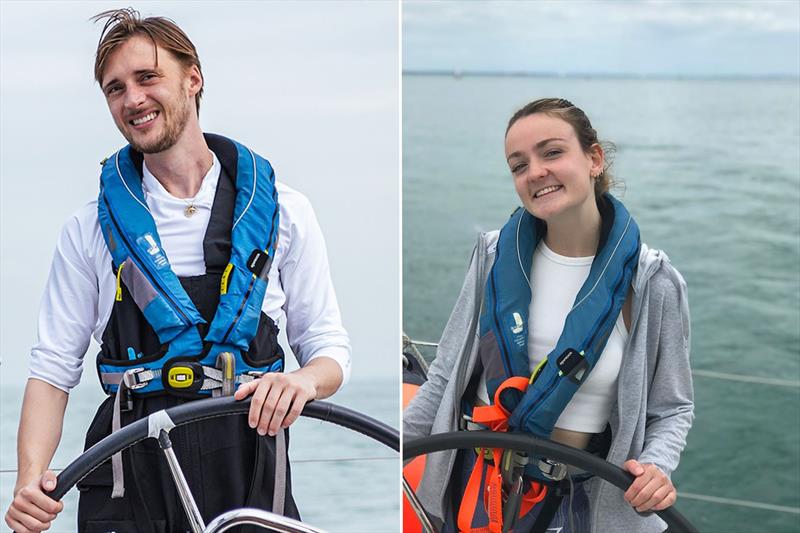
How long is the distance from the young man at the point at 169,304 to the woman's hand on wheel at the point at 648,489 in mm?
456

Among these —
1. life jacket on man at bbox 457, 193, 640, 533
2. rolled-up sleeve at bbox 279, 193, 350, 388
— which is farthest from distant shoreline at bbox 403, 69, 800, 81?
life jacket on man at bbox 457, 193, 640, 533

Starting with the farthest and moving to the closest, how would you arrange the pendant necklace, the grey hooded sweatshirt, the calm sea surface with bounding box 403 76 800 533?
the calm sea surface with bounding box 403 76 800 533, the pendant necklace, the grey hooded sweatshirt

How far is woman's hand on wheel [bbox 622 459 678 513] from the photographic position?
127cm

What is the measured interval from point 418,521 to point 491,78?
1.50 meters

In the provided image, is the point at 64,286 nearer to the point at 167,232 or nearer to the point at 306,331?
the point at 167,232

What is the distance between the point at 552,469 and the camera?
131 centimetres

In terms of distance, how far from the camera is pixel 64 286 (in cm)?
133

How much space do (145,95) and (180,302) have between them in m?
0.30

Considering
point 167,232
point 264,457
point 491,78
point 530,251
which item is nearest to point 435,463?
point 264,457

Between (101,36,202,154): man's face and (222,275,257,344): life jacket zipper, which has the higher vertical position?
(101,36,202,154): man's face

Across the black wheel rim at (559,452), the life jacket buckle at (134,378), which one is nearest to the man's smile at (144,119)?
the life jacket buckle at (134,378)

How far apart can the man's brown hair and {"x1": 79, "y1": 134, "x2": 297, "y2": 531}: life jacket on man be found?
0.47ft

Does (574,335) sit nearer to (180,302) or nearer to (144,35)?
(180,302)

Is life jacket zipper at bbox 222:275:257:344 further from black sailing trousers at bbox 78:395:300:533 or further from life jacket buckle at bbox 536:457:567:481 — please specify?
life jacket buckle at bbox 536:457:567:481
